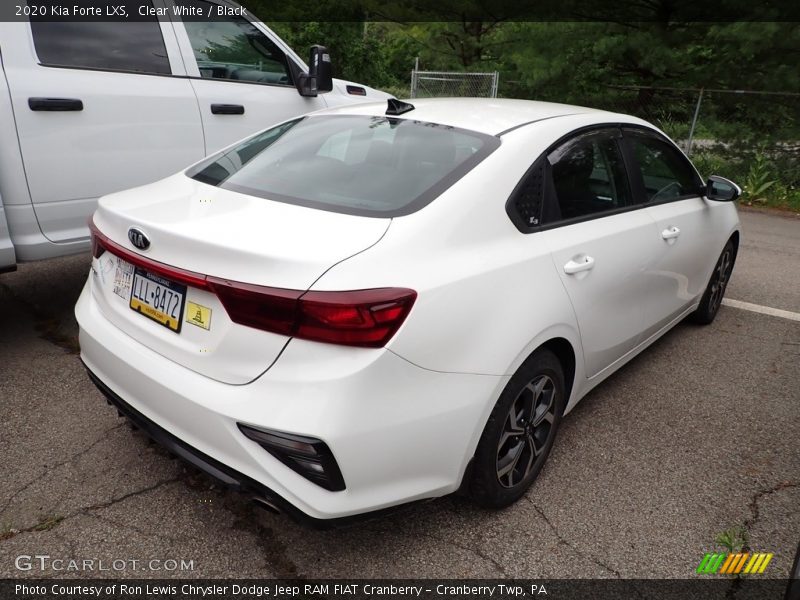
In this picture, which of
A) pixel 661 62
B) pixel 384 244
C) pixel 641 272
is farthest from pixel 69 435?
pixel 661 62

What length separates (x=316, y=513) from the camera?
6.07ft

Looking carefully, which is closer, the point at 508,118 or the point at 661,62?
the point at 508,118

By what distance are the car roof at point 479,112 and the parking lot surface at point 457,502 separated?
1537 millimetres

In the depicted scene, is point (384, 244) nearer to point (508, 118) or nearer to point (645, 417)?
point (508, 118)

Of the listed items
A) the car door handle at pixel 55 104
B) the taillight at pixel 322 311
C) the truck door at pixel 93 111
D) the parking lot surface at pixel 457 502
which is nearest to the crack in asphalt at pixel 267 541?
the parking lot surface at pixel 457 502

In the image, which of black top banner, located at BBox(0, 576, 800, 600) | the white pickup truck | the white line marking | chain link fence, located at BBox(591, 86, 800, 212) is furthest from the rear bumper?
chain link fence, located at BBox(591, 86, 800, 212)

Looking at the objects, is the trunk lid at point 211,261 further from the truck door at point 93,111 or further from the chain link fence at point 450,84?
the chain link fence at point 450,84

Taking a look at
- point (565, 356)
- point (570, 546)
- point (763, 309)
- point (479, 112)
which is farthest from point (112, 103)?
point (763, 309)

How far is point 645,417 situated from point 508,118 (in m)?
1.74

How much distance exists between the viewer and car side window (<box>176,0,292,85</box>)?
4.19m

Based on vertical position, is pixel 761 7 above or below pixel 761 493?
above

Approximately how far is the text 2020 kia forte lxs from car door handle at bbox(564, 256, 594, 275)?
0.01 metres

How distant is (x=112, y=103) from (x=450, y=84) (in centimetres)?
1312

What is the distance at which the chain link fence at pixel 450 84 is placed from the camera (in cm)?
1505
